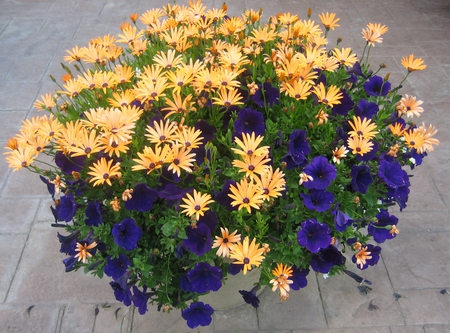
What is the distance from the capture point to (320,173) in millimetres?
1388

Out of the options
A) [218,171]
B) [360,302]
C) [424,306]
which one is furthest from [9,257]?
[424,306]

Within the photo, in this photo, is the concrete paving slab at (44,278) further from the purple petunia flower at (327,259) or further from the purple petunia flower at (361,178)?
the purple petunia flower at (361,178)

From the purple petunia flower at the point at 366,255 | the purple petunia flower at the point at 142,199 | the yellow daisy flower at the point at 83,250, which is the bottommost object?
the purple petunia flower at the point at 366,255

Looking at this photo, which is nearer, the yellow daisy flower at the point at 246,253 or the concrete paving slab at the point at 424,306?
the yellow daisy flower at the point at 246,253

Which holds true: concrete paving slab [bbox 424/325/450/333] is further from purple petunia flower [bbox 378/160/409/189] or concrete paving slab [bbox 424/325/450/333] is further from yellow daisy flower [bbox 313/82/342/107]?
yellow daisy flower [bbox 313/82/342/107]

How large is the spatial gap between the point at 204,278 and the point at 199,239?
0.53 ft

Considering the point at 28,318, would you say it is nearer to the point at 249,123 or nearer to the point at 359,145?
the point at 249,123

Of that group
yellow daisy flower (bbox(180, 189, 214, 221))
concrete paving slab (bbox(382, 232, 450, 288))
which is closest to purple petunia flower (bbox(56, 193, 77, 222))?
yellow daisy flower (bbox(180, 189, 214, 221))

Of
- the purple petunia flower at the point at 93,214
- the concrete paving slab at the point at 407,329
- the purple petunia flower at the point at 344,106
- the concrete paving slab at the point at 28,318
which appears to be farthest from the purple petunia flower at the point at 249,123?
the concrete paving slab at the point at 28,318

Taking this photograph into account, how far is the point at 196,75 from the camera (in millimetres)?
1505

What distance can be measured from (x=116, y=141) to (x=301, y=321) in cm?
143

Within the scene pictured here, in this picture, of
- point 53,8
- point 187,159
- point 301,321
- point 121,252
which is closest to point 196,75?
point 187,159

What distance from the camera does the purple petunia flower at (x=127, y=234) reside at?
135 centimetres

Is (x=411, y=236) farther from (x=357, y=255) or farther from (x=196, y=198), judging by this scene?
(x=196, y=198)
